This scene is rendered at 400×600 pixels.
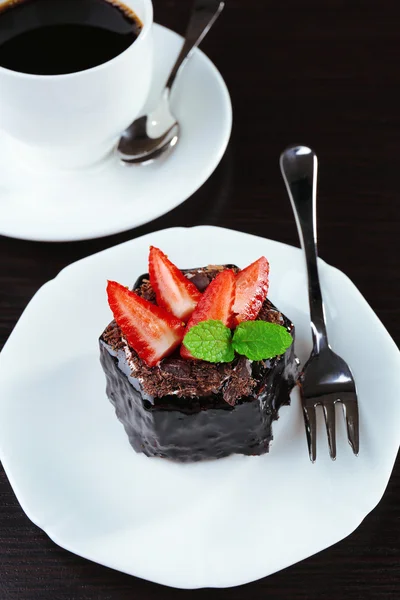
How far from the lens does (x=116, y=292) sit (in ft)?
4.58

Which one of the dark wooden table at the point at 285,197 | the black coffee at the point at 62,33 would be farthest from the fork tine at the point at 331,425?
the black coffee at the point at 62,33

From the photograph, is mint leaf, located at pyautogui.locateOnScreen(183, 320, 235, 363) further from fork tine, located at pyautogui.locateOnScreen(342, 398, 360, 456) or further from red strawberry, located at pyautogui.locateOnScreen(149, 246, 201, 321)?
fork tine, located at pyautogui.locateOnScreen(342, 398, 360, 456)

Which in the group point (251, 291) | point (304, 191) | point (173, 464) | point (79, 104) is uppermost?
point (79, 104)

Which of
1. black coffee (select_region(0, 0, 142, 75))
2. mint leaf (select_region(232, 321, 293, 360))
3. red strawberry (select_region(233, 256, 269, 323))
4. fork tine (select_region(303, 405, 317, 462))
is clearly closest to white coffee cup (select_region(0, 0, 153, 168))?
black coffee (select_region(0, 0, 142, 75))

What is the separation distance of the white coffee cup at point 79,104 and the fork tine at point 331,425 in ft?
2.84

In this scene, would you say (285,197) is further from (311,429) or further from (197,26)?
(311,429)

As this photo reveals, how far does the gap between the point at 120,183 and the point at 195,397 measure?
75cm

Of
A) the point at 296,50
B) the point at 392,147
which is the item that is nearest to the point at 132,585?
the point at 392,147

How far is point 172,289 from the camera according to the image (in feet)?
4.70

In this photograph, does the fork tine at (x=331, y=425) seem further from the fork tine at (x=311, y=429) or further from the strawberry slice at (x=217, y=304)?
the strawberry slice at (x=217, y=304)

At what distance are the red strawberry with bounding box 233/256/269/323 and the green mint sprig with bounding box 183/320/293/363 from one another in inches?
1.7

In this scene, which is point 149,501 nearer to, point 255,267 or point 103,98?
point 255,267

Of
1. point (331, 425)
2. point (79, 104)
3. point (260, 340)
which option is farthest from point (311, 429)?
point (79, 104)

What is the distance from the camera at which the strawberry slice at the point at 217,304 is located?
137 cm
